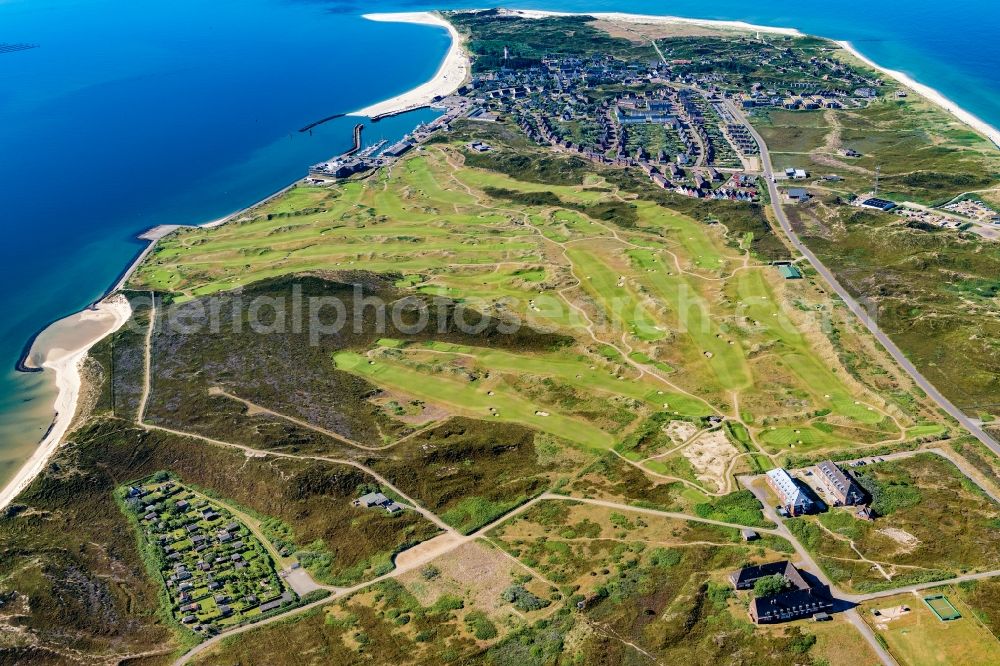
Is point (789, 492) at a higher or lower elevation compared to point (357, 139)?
lower

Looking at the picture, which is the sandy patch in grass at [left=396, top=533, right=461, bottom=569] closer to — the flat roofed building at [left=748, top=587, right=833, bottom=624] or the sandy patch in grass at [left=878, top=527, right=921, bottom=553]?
the flat roofed building at [left=748, top=587, right=833, bottom=624]

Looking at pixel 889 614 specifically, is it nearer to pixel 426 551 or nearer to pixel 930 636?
pixel 930 636

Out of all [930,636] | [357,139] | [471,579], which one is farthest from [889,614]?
[357,139]

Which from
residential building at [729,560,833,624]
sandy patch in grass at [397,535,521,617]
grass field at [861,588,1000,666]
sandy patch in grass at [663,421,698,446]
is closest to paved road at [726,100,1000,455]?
grass field at [861,588,1000,666]

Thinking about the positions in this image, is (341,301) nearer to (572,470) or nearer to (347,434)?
(347,434)

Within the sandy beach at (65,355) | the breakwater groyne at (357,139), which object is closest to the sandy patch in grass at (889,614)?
the sandy beach at (65,355)

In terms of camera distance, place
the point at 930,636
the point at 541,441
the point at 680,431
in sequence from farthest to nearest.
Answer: the point at 541,441 < the point at 680,431 < the point at 930,636

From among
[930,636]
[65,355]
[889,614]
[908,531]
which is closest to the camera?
[930,636]
